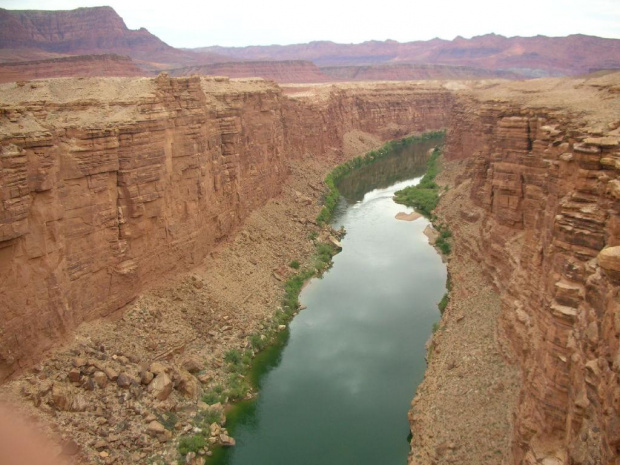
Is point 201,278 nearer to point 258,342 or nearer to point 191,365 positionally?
point 258,342

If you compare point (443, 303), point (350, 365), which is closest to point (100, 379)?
point (350, 365)

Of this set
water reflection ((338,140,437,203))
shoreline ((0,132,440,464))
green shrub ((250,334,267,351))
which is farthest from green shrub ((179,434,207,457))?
water reflection ((338,140,437,203))

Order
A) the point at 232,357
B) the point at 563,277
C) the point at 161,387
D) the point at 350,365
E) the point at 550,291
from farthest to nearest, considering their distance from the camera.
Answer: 1. the point at 350,365
2. the point at 232,357
3. the point at 161,387
4. the point at 550,291
5. the point at 563,277

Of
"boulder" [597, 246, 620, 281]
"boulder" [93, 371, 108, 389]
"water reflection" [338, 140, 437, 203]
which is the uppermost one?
"boulder" [597, 246, 620, 281]

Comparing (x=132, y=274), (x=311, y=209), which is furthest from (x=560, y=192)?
(x=311, y=209)

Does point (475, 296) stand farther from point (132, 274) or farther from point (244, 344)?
point (132, 274)

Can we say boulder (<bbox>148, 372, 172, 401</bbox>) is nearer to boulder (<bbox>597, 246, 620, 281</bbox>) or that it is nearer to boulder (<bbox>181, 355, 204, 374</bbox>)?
boulder (<bbox>181, 355, 204, 374</bbox>)
